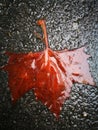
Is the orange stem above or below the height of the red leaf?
above

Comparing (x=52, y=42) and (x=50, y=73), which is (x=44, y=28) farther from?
(x=50, y=73)

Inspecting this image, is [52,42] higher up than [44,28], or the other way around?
[44,28]

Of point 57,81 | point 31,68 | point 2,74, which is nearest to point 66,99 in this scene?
point 57,81

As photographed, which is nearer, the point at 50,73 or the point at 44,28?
the point at 50,73

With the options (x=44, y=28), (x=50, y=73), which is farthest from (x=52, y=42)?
(x=50, y=73)

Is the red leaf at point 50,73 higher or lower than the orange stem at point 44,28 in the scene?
lower

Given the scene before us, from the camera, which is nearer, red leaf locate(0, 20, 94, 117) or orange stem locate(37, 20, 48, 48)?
red leaf locate(0, 20, 94, 117)

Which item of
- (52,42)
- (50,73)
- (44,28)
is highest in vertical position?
(44,28)
